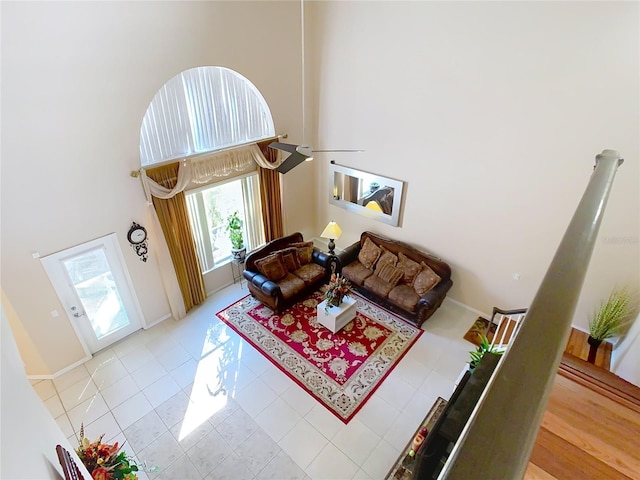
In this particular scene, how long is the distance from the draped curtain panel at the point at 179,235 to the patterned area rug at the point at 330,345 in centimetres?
64

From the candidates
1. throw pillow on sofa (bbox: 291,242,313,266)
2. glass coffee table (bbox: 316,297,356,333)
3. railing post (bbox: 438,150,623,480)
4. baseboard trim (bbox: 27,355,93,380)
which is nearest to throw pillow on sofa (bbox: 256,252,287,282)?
throw pillow on sofa (bbox: 291,242,313,266)

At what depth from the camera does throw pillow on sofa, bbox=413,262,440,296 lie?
611cm

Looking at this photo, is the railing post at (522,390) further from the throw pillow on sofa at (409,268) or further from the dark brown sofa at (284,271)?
the throw pillow on sofa at (409,268)

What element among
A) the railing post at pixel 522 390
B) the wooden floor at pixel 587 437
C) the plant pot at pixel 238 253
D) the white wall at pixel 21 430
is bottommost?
the plant pot at pixel 238 253

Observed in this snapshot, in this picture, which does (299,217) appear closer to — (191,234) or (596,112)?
(191,234)

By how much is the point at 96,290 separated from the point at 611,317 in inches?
286

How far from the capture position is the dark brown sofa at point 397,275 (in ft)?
19.8

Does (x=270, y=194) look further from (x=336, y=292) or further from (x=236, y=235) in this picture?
(x=336, y=292)

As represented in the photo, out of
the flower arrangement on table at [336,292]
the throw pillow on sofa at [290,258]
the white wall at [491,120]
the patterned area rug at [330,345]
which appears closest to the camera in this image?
the white wall at [491,120]

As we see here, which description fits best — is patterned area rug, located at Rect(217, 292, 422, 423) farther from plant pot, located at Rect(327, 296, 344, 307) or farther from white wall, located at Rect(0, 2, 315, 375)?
white wall, located at Rect(0, 2, 315, 375)

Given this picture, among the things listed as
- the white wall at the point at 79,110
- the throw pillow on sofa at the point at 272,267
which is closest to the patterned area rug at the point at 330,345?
the throw pillow on sofa at the point at 272,267

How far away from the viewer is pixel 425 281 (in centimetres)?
615

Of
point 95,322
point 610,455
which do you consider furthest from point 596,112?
point 95,322

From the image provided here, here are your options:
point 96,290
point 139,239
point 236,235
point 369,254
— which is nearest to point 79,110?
point 139,239
